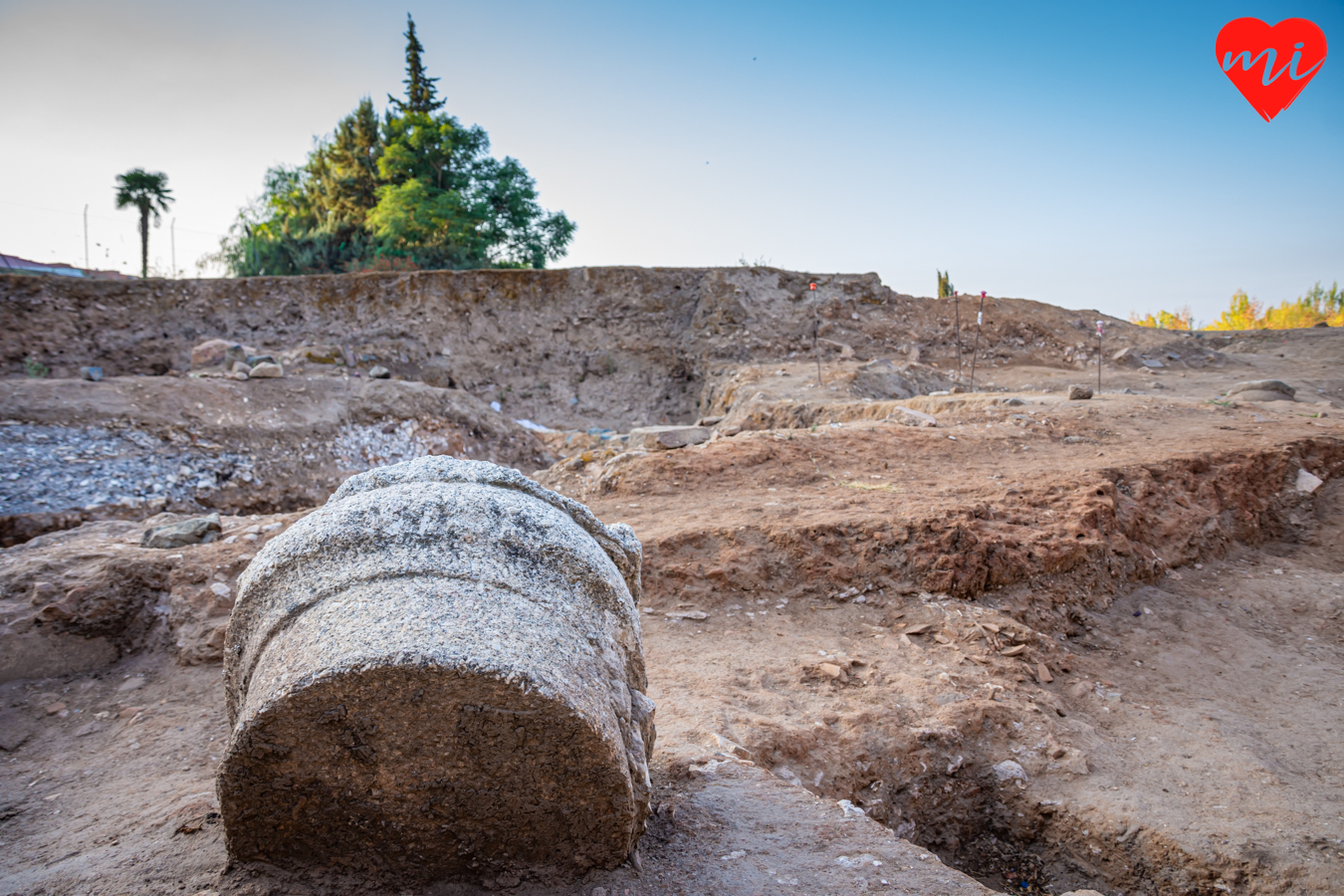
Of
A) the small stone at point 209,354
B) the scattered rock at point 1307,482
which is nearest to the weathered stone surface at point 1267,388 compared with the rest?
the scattered rock at point 1307,482

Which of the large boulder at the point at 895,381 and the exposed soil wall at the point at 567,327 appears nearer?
the large boulder at the point at 895,381

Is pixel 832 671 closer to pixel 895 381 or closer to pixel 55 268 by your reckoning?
pixel 895 381

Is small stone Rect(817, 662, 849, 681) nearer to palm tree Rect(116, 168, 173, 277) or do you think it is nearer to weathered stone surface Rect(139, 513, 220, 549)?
weathered stone surface Rect(139, 513, 220, 549)

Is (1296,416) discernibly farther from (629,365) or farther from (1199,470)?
(629,365)

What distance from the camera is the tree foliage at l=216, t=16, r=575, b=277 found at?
766 inches

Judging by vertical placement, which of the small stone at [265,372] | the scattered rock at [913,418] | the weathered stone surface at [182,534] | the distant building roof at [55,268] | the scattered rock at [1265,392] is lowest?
the weathered stone surface at [182,534]

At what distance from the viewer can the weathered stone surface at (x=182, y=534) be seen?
4.25 metres

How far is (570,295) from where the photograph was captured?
1402 cm

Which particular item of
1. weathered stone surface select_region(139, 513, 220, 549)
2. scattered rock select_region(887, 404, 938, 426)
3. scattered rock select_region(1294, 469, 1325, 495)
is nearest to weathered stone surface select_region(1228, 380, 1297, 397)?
scattered rock select_region(1294, 469, 1325, 495)

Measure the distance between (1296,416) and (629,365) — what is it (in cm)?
986

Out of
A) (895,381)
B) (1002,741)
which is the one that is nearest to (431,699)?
(1002,741)

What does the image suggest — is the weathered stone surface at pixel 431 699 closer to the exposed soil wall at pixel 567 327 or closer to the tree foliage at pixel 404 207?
the exposed soil wall at pixel 567 327

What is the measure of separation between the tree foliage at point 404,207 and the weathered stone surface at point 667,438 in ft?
47.0

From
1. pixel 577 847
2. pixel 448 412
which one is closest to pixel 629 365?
pixel 448 412
